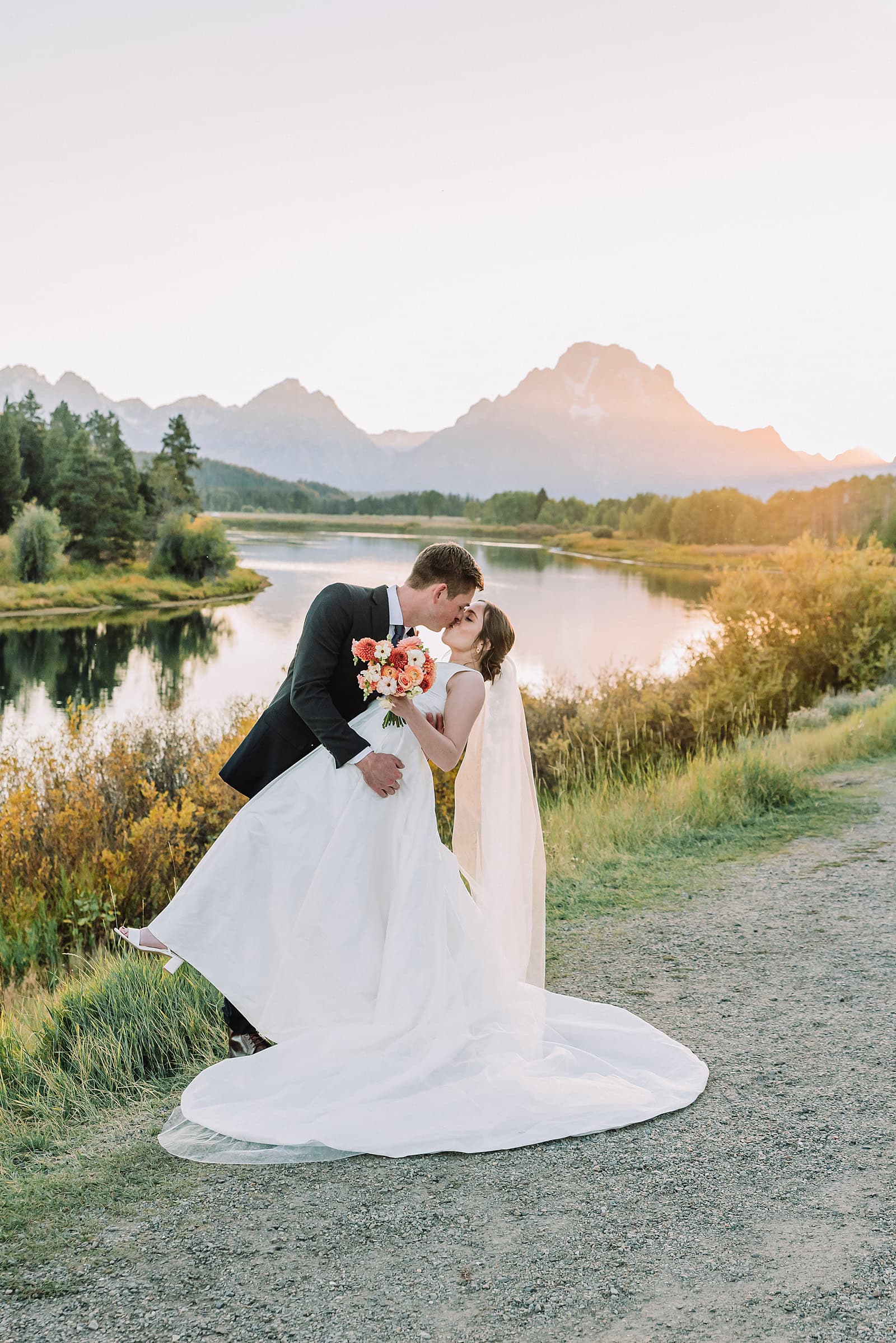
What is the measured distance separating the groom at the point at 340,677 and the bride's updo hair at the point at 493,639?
0.91 ft

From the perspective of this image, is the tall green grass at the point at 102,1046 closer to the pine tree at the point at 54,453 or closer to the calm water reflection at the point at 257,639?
the calm water reflection at the point at 257,639

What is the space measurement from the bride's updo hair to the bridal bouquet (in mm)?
632

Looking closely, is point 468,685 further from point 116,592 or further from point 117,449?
point 117,449

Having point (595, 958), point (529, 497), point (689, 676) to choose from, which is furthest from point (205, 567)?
point (595, 958)

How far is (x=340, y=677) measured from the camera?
3922 mm

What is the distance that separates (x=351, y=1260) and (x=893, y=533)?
70.9 meters

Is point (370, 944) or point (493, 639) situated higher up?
point (493, 639)

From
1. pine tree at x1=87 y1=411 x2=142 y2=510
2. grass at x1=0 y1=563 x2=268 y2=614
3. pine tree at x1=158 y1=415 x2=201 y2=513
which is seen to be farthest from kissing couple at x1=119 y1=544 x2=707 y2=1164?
pine tree at x1=158 y1=415 x2=201 y2=513

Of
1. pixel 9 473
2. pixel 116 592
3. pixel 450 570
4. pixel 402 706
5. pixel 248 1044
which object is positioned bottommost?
pixel 248 1044

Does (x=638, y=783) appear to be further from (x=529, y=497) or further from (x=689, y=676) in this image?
(x=529, y=497)

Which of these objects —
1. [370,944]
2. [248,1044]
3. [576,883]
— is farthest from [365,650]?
[576,883]

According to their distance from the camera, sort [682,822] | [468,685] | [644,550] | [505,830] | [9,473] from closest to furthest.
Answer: [468,685] < [505,830] < [682,822] < [9,473] < [644,550]

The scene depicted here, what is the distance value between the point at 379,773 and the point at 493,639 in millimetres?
829

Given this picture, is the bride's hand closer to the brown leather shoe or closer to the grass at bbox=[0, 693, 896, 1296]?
the brown leather shoe
